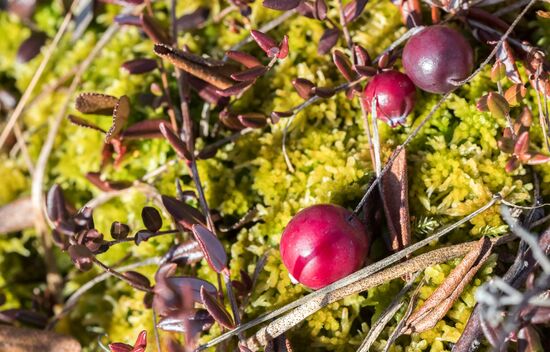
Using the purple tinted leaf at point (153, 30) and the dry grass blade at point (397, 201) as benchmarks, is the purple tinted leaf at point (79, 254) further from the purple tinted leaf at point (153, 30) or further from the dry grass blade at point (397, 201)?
the dry grass blade at point (397, 201)

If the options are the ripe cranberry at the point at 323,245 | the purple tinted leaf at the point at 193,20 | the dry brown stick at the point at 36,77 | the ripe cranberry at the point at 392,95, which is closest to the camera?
the ripe cranberry at the point at 323,245

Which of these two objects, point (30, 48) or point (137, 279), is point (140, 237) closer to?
point (137, 279)

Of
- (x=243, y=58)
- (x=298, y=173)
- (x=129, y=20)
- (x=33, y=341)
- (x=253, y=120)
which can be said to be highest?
(x=129, y=20)

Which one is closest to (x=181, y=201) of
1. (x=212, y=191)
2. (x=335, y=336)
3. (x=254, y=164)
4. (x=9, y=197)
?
(x=212, y=191)

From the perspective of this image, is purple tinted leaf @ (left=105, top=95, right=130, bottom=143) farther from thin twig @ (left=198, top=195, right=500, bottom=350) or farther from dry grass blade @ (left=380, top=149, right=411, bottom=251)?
dry grass blade @ (left=380, top=149, right=411, bottom=251)

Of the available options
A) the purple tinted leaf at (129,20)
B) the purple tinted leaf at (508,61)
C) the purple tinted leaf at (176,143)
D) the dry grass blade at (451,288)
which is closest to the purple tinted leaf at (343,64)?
the purple tinted leaf at (508,61)

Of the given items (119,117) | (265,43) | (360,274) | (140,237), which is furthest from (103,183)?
(360,274)
